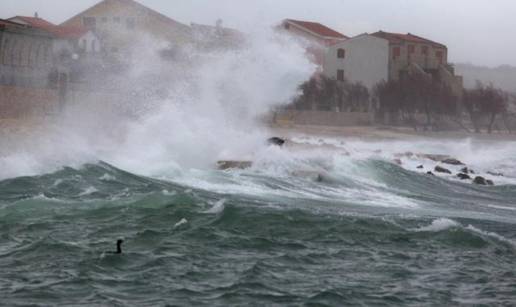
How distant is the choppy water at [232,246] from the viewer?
8820 millimetres

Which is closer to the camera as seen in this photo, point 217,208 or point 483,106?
point 217,208

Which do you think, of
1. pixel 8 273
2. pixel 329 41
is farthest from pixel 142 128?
pixel 329 41

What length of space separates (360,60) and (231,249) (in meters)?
53.1

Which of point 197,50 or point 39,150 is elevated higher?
point 197,50

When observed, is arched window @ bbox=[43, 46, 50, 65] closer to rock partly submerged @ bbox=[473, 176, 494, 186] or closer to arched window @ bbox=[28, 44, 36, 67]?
arched window @ bbox=[28, 44, 36, 67]

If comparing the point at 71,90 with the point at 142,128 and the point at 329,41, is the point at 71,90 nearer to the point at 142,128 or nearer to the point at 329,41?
the point at 142,128

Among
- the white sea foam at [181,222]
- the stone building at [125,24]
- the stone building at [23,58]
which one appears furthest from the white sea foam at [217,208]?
the stone building at [125,24]

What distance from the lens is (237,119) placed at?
27.8m

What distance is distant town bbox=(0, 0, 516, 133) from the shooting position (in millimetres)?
30656

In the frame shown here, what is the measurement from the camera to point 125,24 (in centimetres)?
4875

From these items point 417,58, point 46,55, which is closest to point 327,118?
point 417,58

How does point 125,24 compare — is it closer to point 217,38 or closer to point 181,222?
point 217,38

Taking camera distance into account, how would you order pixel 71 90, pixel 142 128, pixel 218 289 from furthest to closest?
pixel 71 90 → pixel 142 128 → pixel 218 289

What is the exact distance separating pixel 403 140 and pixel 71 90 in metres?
20.8
